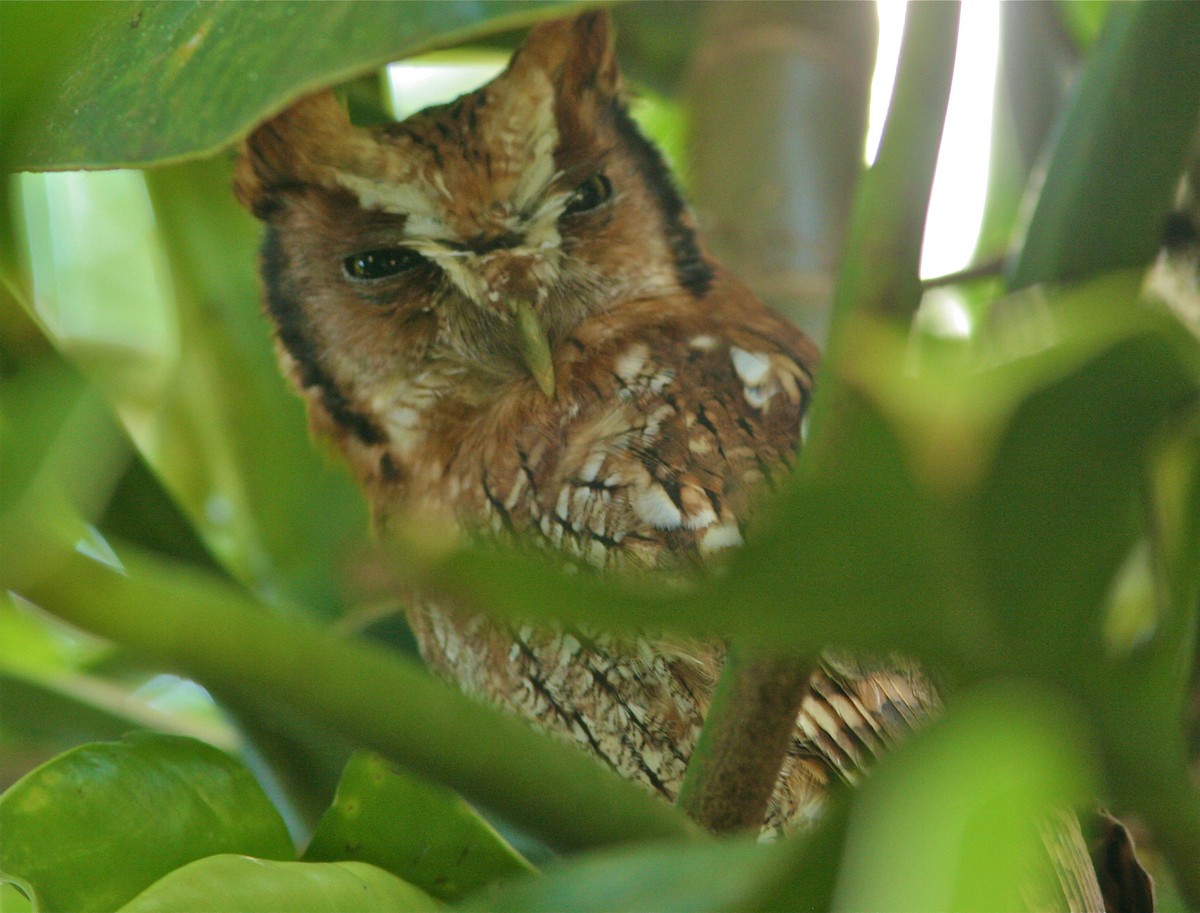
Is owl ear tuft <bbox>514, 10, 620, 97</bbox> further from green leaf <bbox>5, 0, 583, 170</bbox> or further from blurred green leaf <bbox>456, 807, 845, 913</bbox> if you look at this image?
blurred green leaf <bbox>456, 807, 845, 913</bbox>

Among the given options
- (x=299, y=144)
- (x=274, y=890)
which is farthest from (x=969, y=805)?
(x=299, y=144)

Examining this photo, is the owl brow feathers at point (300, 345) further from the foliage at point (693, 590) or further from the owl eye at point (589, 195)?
the foliage at point (693, 590)

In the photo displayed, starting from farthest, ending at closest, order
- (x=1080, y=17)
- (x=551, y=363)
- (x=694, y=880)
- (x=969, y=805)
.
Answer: (x=1080, y=17)
(x=551, y=363)
(x=694, y=880)
(x=969, y=805)

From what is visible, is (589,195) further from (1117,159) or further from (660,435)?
(1117,159)

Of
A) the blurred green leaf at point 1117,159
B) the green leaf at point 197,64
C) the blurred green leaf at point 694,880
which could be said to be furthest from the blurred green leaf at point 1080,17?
the blurred green leaf at point 694,880

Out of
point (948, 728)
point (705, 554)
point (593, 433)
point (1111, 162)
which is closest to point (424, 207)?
point (593, 433)

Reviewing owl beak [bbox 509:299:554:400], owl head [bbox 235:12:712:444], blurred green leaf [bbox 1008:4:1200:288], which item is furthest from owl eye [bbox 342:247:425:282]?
blurred green leaf [bbox 1008:4:1200:288]

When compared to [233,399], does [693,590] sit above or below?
below

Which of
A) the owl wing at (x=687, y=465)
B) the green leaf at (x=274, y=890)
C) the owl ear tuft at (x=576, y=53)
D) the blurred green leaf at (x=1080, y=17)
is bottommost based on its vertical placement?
the green leaf at (x=274, y=890)
